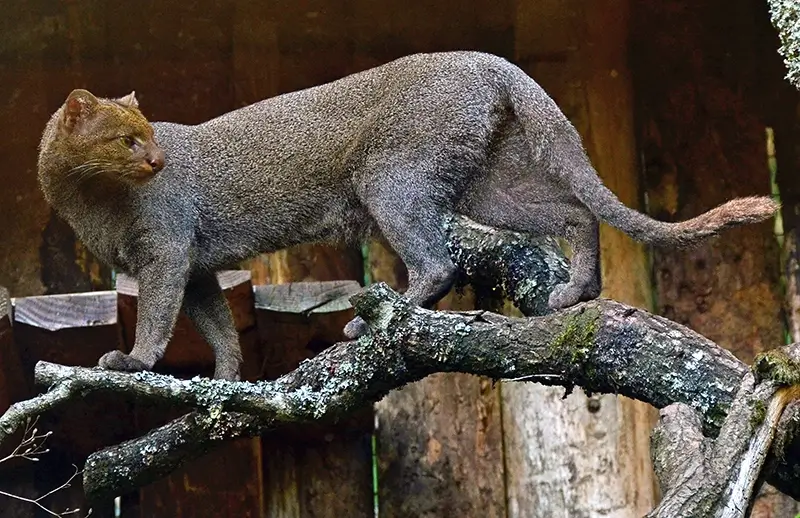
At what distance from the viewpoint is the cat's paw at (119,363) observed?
4.53 m

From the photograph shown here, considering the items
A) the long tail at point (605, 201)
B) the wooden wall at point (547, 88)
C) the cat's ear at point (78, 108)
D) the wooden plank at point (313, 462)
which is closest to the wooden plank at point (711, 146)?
the wooden wall at point (547, 88)

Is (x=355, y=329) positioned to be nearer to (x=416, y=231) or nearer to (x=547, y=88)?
(x=416, y=231)

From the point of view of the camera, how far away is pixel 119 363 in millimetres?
4539

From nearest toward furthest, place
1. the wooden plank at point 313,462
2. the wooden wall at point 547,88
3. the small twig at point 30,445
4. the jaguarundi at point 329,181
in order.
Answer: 1. the small twig at point 30,445
2. the jaguarundi at point 329,181
3. the wooden plank at point 313,462
4. the wooden wall at point 547,88

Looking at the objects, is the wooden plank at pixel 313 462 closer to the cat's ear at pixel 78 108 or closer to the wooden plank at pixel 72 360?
the wooden plank at pixel 72 360

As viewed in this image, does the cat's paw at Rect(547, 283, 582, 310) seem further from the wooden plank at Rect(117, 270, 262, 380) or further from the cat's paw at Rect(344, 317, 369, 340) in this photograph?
the wooden plank at Rect(117, 270, 262, 380)

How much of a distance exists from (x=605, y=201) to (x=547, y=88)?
1.66 metres

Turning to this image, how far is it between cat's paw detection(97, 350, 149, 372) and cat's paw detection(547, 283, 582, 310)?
158cm

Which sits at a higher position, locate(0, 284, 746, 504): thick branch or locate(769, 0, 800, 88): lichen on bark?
locate(769, 0, 800, 88): lichen on bark

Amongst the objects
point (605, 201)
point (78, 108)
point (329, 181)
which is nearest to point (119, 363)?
point (78, 108)

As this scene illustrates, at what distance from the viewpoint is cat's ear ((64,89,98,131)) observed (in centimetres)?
472

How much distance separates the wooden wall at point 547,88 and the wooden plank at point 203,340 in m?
0.45

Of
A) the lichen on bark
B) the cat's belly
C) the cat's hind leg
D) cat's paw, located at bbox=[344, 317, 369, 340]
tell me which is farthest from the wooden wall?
the lichen on bark

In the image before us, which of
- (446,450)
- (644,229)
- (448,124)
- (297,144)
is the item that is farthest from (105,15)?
(644,229)
